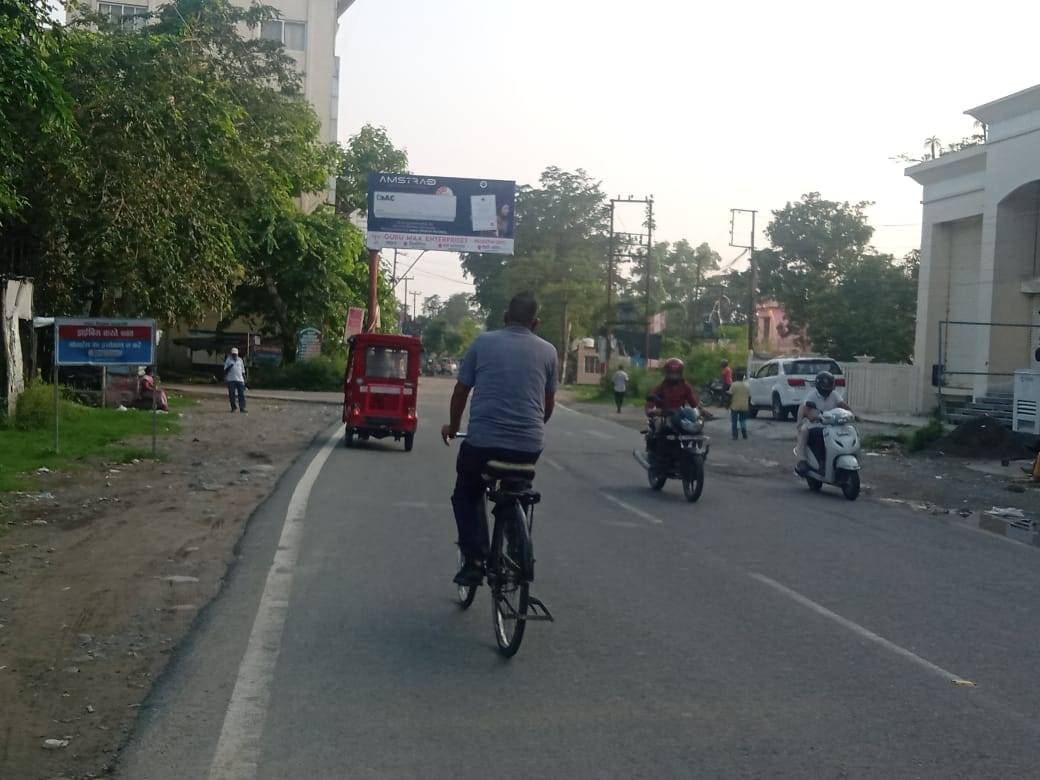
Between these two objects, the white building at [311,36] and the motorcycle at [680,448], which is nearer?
the motorcycle at [680,448]

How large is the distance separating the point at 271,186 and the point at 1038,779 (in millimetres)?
A: 31400

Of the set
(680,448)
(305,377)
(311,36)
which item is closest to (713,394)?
(305,377)

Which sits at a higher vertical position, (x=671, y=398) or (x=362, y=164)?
(x=362, y=164)

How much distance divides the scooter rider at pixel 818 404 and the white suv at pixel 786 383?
1708cm

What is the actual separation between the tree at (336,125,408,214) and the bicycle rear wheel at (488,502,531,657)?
5883 cm

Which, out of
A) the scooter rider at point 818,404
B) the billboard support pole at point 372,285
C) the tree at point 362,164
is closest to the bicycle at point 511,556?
the scooter rider at point 818,404

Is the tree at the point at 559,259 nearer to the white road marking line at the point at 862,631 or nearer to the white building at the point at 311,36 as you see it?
the white building at the point at 311,36

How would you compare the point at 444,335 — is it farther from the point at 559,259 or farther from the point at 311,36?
the point at 311,36

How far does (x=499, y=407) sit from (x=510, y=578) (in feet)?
3.20

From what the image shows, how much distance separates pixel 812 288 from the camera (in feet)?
208

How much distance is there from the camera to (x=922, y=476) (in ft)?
64.5

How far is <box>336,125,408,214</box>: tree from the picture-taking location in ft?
214

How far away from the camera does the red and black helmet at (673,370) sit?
14.9m

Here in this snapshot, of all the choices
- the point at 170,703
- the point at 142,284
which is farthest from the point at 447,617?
the point at 142,284
